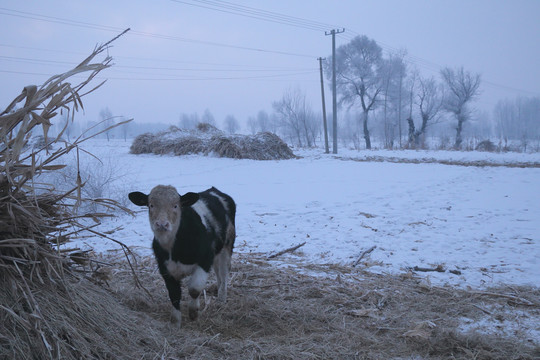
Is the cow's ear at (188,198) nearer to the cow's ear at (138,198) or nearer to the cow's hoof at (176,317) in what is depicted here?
the cow's ear at (138,198)

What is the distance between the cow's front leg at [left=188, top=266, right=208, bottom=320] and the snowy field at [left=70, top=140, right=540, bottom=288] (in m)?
2.97

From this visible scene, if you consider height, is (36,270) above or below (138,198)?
below

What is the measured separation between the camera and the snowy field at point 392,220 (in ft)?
22.9

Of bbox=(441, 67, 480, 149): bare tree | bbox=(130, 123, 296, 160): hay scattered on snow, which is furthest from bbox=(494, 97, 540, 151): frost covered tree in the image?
bbox=(130, 123, 296, 160): hay scattered on snow

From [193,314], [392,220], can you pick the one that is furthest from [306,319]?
[392,220]

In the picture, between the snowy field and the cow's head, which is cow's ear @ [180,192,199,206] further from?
the snowy field

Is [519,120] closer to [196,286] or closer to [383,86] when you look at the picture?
[383,86]

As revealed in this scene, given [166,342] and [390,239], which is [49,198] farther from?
[390,239]

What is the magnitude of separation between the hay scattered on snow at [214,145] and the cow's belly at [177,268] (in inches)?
921

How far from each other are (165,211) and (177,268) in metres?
0.67

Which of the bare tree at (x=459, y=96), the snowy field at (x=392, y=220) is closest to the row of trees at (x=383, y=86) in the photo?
the bare tree at (x=459, y=96)

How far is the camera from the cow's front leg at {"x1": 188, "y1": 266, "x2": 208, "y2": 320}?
14.5 ft

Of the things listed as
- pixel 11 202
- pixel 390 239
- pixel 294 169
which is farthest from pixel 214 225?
pixel 294 169

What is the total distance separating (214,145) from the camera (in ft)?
94.7
